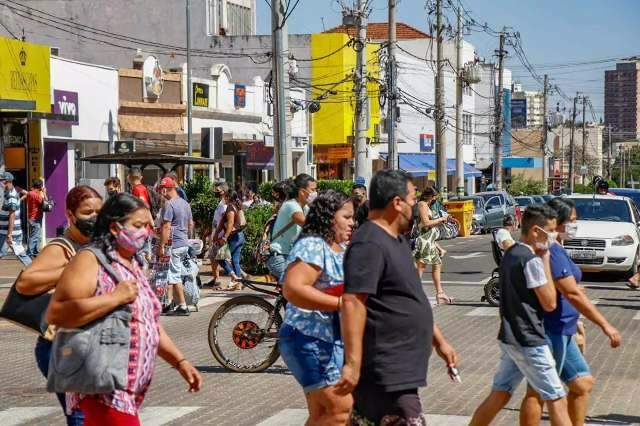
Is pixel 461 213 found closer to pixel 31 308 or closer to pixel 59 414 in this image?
pixel 59 414

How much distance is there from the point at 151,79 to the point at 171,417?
29.1 metres

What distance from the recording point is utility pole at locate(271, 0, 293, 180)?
865 inches

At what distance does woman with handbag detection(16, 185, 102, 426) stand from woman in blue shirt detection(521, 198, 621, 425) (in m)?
2.77

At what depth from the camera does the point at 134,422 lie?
5.55 m

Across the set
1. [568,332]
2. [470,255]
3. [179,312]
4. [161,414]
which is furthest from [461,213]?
[568,332]

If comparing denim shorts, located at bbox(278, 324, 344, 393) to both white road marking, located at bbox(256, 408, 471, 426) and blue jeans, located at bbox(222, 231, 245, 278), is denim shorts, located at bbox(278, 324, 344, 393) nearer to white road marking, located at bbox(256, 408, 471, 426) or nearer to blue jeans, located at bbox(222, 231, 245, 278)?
white road marking, located at bbox(256, 408, 471, 426)

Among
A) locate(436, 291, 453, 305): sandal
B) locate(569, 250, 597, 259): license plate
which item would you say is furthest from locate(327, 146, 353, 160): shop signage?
locate(436, 291, 453, 305): sandal

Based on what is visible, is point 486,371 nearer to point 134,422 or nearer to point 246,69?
point 134,422

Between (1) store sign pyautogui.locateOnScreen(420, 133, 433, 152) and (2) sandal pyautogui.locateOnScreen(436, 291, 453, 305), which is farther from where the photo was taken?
(1) store sign pyautogui.locateOnScreen(420, 133, 433, 152)

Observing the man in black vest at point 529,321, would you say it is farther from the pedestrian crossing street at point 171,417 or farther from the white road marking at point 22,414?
the white road marking at point 22,414

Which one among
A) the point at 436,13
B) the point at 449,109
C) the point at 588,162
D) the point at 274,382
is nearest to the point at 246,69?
the point at 436,13

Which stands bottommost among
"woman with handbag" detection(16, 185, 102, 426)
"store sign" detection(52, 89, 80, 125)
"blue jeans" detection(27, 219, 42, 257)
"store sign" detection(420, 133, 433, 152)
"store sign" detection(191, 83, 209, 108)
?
"blue jeans" detection(27, 219, 42, 257)

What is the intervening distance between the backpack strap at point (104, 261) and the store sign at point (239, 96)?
39.5 meters

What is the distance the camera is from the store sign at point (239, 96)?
4481 cm
